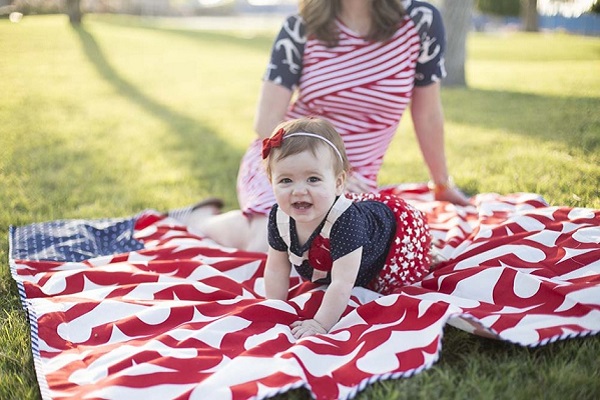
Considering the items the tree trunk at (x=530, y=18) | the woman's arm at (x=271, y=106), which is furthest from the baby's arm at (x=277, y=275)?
the tree trunk at (x=530, y=18)

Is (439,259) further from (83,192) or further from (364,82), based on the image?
(83,192)

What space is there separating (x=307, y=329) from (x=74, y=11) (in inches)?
610

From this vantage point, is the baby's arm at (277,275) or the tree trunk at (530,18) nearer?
the baby's arm at (277,275)

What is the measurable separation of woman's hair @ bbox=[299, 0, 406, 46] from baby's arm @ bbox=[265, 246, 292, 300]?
1150 millimetres

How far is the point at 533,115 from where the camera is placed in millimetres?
5688

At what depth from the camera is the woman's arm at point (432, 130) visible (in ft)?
9.91

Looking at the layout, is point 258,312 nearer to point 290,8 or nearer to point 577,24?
point 577,24

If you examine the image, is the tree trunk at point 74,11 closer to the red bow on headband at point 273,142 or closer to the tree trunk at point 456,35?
the tree trunk at point 456,35

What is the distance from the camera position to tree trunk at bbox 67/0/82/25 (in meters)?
15.2

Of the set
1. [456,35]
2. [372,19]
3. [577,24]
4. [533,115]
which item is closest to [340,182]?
[372,19]

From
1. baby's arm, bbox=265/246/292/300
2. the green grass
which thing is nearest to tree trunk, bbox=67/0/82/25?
the green grass

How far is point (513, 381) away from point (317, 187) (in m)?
0.80

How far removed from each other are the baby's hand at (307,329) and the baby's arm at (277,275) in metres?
0.25

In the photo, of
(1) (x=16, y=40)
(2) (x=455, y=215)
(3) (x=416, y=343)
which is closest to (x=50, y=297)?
(3) (x=416, y=343)
